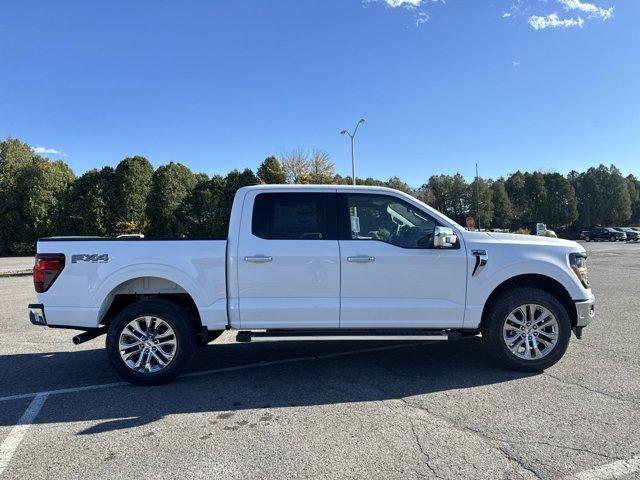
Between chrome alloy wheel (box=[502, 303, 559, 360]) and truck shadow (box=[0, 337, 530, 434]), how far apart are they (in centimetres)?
32

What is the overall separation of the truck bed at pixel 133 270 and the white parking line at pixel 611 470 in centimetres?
337

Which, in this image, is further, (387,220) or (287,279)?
(387,220)

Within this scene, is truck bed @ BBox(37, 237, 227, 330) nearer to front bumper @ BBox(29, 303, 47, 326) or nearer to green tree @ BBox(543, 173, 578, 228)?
front bumper @ BBox(29, 303, 47, 326)

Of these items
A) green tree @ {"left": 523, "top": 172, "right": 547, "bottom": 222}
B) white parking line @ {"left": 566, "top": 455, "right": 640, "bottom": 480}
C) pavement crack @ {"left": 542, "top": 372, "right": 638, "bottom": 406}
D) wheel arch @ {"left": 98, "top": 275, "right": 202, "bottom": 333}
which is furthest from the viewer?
green tree @ {"left": 523, "top": 172, "right": 547, "bottom": 222}

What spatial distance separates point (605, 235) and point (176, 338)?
201ft

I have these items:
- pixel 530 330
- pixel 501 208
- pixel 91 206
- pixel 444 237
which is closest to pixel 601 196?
pixel 501 208

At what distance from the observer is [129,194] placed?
116ft

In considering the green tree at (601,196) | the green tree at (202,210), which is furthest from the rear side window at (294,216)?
the green tree at (601,196)

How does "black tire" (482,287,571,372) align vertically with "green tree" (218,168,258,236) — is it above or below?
below

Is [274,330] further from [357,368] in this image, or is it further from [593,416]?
[593,416]

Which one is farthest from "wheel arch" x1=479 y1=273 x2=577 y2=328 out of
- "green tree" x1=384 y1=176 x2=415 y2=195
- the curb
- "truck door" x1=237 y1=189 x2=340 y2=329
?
"green tree" x1=384 y1=176 x2=415 y2=195

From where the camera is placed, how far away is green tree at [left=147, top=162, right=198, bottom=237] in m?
36.1

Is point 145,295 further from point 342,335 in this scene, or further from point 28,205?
point 28,205

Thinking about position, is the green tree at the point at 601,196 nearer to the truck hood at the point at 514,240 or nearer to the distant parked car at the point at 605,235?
the distant parked car at the point at 605,235
